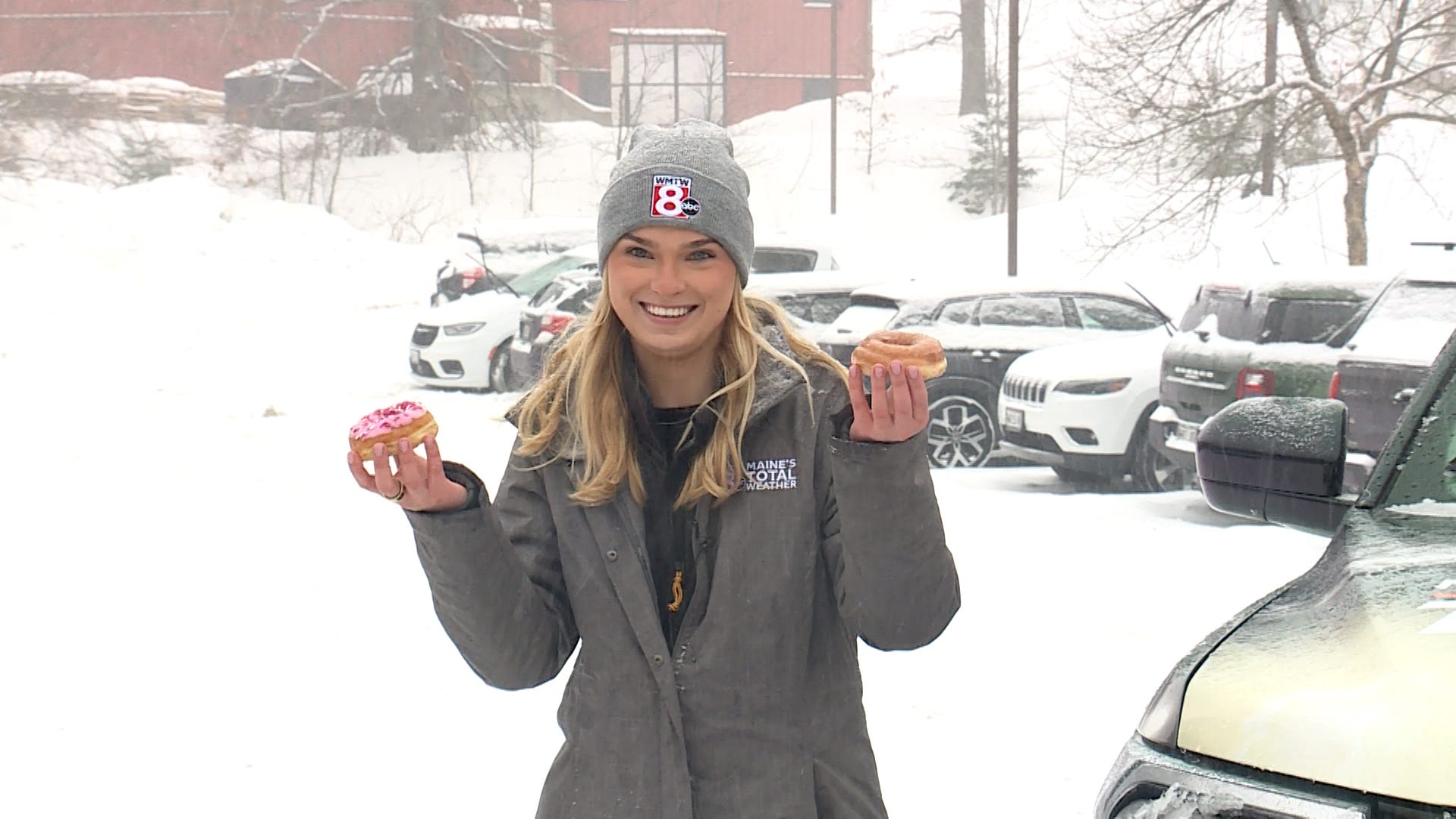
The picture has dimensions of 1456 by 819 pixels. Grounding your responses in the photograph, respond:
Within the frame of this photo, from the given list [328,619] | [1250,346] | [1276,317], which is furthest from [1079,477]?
[328,619]

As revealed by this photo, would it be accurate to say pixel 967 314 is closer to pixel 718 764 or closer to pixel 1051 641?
pixel 1051 641

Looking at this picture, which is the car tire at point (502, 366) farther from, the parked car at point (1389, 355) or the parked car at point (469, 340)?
the parked car at point (1389, 355)

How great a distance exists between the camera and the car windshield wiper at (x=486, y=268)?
16766mm

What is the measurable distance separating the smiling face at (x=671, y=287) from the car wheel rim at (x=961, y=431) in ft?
31.2

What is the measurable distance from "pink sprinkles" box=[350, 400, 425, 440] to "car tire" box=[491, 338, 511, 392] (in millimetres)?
13831

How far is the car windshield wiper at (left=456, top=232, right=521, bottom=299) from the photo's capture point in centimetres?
1677

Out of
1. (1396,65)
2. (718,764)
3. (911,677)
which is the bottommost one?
(911,677)

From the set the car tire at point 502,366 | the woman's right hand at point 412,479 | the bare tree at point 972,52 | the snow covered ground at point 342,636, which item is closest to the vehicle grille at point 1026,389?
the snow covered ground at point 342,636

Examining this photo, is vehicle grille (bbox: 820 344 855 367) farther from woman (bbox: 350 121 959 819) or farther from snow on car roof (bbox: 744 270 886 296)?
woman (bbox: 350 121 959 819)

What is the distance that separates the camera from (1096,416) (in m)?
10.8

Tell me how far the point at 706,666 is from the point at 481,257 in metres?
16.4

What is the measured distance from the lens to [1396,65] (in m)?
17.9

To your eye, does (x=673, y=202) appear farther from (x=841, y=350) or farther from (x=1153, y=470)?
(x=841, y=350)

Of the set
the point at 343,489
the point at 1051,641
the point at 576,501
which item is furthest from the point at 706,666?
the point at 343,489
